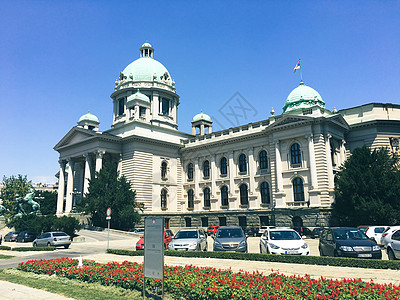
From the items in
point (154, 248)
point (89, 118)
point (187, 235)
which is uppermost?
point (89, 118)

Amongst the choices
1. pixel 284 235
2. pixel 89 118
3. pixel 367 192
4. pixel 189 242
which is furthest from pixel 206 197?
pixel 284 235

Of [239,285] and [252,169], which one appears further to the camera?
[252,169]

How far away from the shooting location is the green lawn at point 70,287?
1050 cm

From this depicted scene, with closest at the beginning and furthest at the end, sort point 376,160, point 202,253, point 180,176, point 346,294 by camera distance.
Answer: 1. point 346,294
2. point 202,253
3. point 376,160
4. point 180,176

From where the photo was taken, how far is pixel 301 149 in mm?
43125

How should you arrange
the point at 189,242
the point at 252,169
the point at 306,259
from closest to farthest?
the point at 306,259 → the point at 189,242 → the point at 252,169

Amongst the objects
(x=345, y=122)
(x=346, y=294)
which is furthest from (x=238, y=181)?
(x=346, y=294)

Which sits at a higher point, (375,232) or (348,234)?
(348,234)

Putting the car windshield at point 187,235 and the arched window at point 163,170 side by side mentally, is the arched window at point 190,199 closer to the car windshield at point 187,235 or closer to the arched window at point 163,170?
the arched window at point 163,170

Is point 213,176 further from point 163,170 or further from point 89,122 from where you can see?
point 89,122

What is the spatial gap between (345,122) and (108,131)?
39.6m

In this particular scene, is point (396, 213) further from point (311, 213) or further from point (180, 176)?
point (180, 176)

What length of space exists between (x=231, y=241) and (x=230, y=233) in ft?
3.76

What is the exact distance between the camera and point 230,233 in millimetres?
21453
